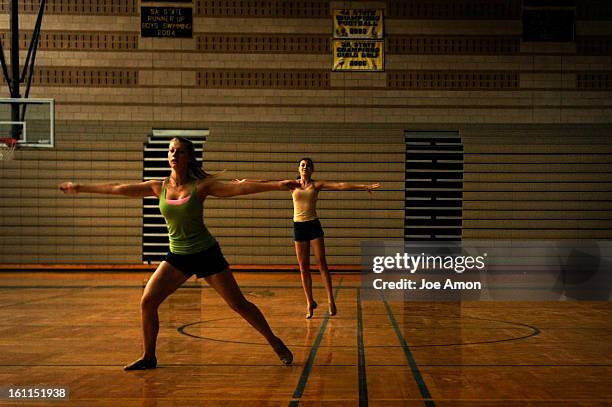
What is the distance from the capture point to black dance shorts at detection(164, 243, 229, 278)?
25.0 ft

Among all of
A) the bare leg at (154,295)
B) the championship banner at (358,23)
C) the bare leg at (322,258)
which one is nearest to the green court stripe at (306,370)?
the bare leg at (322,258)

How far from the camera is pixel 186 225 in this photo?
24.9ft

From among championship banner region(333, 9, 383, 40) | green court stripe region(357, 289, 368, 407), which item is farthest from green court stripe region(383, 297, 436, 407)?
championship banner region(333, 9, 383, 40)

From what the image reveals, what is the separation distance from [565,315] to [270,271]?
426 inches

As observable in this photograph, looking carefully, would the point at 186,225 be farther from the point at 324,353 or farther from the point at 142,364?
the point at 324,353

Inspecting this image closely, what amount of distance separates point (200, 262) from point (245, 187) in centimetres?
81

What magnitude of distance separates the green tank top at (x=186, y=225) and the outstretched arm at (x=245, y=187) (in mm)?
167

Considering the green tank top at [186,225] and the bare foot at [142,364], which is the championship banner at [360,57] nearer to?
the green tank top at [186,225]

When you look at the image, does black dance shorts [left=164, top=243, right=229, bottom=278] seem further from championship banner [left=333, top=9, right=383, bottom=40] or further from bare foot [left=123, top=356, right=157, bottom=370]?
championship banner [left=333, top=9, right=383, bottom=40]

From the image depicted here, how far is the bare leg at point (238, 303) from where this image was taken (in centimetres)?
771

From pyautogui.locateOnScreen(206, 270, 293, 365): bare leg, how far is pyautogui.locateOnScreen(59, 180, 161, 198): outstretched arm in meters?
0.88

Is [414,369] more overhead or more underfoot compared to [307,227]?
more underfoot

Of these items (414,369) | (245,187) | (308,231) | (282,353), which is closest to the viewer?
(245,187)

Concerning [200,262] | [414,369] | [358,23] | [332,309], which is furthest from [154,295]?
[358,23]
